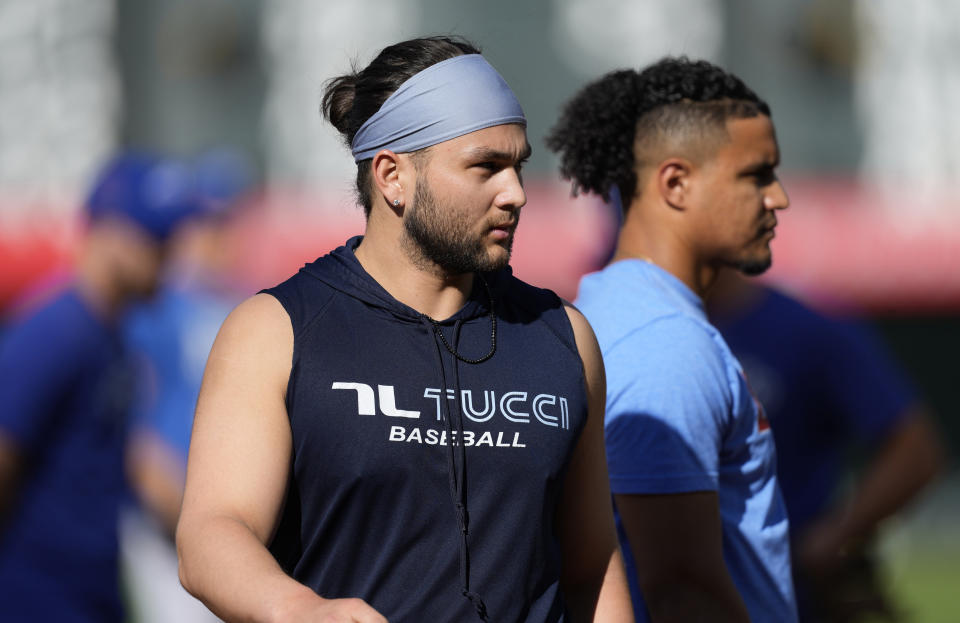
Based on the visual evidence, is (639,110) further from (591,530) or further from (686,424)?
(591,530)

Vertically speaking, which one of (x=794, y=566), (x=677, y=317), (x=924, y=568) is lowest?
(x=924, y=568)

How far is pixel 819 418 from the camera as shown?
4.90m

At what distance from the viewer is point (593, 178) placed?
153 inches

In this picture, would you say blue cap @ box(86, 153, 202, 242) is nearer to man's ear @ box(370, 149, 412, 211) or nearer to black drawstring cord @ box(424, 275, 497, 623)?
man's ear @ box(370, 149, 412, 211)

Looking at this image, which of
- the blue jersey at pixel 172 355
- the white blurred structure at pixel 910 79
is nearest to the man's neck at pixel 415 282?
the blue jersey at pixel 172 355

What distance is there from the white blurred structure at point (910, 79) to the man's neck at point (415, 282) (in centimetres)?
1128

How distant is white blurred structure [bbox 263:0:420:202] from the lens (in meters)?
13.7

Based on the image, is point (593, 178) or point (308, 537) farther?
point (593, 178)

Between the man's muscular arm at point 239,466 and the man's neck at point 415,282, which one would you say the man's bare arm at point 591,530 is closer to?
the man's neck at point 415,282

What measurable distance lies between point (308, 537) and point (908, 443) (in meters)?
3.11

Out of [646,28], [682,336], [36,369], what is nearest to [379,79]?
[682,336]

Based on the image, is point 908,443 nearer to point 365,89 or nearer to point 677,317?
point 677,317

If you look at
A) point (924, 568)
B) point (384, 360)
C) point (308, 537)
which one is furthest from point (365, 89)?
point (924, 568)

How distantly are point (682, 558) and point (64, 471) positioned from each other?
263cm
